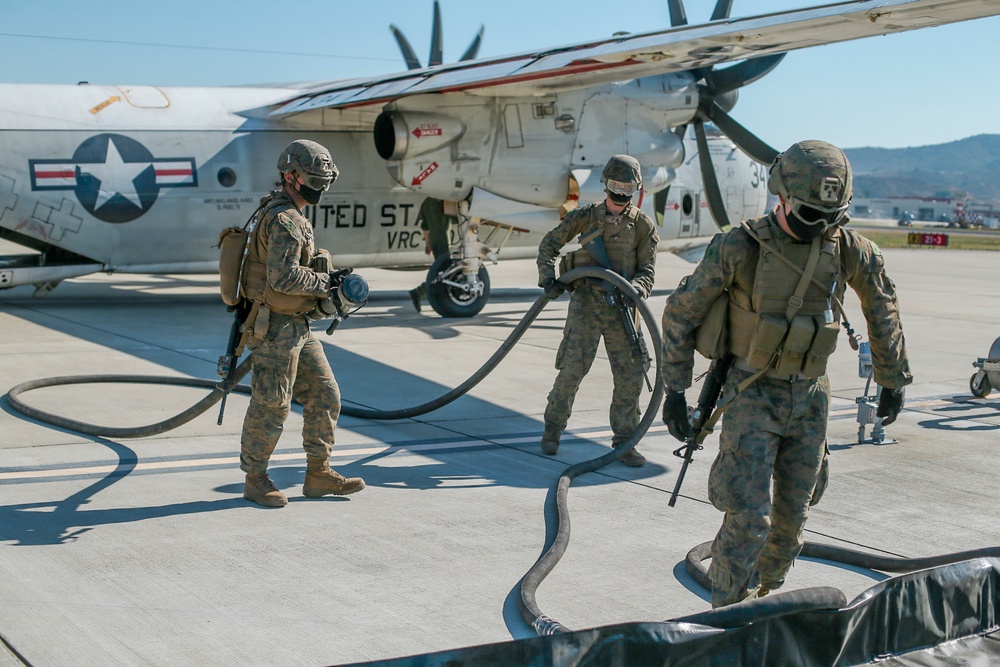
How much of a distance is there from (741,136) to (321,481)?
958 cm

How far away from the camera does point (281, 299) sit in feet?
22.0

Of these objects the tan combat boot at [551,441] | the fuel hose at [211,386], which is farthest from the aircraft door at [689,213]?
the tan combat boot at [551,441]

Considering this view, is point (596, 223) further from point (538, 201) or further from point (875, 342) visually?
point (538, 201)

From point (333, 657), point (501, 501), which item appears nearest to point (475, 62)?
point (501, 501)

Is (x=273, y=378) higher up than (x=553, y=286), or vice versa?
(x=553, y=286)

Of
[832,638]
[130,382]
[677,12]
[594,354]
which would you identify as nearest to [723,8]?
[677,12]

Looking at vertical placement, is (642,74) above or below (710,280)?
above

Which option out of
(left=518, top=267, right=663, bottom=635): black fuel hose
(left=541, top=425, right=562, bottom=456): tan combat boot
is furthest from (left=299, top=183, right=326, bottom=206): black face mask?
(left=541, top=425, right=562, bottom=456): tan combat boot

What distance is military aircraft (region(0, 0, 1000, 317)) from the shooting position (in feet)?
45.7

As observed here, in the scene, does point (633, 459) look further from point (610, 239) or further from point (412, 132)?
point (412, 132)

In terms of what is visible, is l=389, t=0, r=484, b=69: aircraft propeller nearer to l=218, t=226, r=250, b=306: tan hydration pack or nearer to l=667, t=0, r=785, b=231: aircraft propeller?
l=667, t=0, r=785, b=231: aircraft propeller

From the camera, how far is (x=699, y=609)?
5.35 meters

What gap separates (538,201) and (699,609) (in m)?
10.6

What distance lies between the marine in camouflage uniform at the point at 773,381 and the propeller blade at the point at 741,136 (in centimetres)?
925
